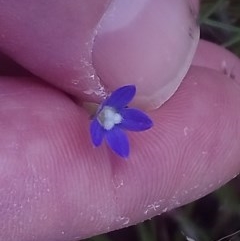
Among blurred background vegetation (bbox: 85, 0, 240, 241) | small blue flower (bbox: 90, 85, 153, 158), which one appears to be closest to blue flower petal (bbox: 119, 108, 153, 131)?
small blue flower (bbox: 90, 85, 153, 158)

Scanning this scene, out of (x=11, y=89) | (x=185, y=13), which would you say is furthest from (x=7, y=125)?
(x=185, y=13)

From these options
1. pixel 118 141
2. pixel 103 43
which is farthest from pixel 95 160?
pixel 103 43

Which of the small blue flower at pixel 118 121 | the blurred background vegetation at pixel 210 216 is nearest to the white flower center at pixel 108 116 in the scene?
the small blue flower at pixel 118 121

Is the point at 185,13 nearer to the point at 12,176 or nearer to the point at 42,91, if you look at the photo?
the point at 42,91

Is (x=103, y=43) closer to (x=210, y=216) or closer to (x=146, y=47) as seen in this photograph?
(x=146, y=47)

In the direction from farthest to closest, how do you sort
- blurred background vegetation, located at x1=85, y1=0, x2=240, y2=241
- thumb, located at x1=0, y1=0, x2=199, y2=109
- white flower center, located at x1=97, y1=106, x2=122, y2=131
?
blurred background vegetation, located at x1=85, y1=0, x2=240, y2=241 < white flower center, located at x1=97, y1=106, x2=122, y2=131 < thumb, located at x1=0, y1=0, x2=199, y2=109

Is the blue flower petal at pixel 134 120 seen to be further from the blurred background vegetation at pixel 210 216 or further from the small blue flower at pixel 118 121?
the blurred background vegetation at pixel 210 216

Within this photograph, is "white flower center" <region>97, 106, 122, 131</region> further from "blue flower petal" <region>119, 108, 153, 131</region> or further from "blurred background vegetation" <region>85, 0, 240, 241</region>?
"blurred background vegetation" <region>85, 0, 240, 241</region>
